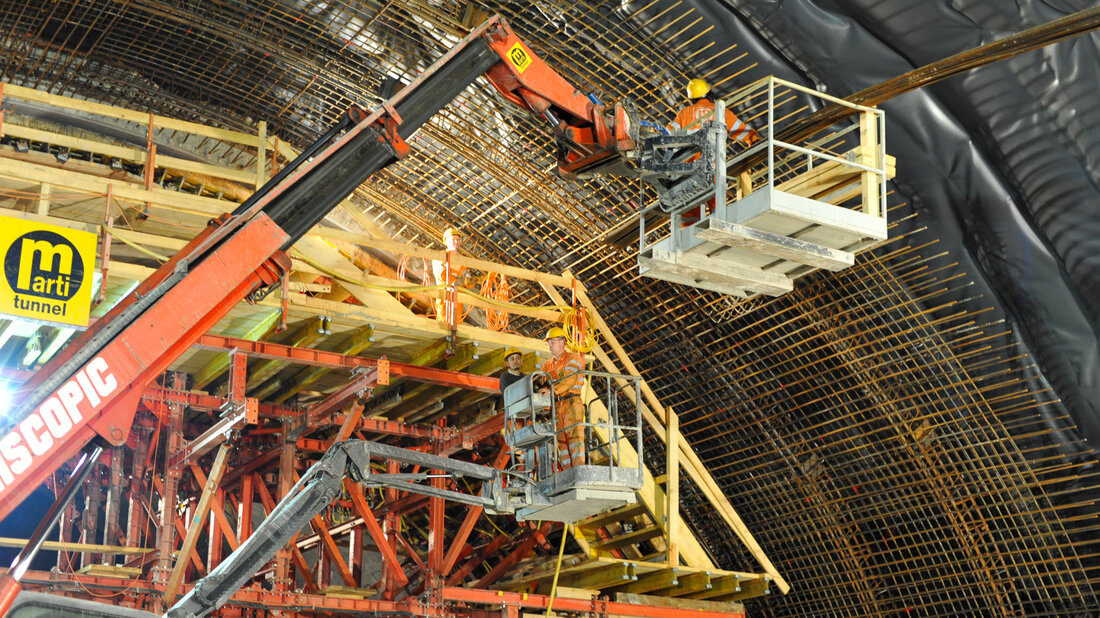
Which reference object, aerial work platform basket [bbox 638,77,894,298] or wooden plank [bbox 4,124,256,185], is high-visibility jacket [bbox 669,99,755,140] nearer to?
aerial work platform basket [bbox 638,77,894,298]

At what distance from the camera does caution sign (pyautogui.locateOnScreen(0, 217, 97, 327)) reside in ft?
40.0

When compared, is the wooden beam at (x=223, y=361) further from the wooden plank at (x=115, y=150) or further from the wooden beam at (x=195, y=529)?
the wooden plank at (x=115, y=150)

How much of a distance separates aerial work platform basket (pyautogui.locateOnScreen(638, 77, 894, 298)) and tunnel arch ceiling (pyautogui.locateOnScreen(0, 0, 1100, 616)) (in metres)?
4.15

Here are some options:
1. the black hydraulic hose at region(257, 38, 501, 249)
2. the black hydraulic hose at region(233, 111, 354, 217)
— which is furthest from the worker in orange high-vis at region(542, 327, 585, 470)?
the black hydraulic hose at region(233, 111, 354, 217)

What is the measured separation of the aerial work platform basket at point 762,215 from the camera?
9.76 metres

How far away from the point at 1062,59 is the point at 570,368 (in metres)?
6.92

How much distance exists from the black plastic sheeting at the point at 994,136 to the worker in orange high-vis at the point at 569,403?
4.75 meters

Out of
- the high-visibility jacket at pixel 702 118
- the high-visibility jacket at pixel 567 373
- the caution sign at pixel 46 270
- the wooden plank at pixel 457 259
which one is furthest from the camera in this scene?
the wooden plank at pixel 457 259

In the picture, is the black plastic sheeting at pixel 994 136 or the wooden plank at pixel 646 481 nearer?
the black plastic sheeting at pixel 994 136

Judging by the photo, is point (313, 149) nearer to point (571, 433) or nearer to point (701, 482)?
point (571, 433)

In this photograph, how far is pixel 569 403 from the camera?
13828mm

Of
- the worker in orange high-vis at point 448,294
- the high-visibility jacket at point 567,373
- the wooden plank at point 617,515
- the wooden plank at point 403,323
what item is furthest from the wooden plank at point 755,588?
the worker in orange high-vis at point 448,294

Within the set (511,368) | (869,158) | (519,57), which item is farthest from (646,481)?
(869,158)

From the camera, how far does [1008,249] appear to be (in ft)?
49.7
